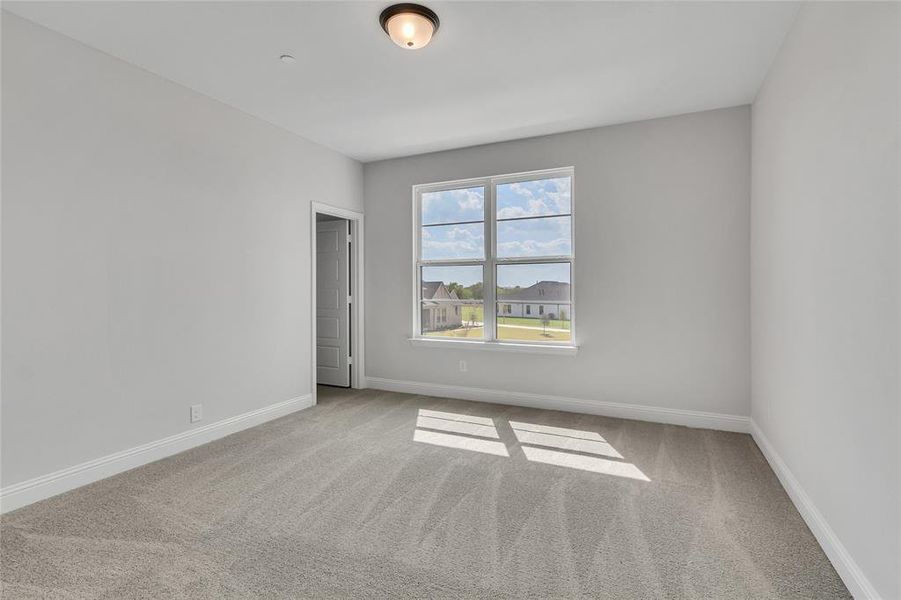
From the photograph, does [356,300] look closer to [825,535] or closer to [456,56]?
[456,56]

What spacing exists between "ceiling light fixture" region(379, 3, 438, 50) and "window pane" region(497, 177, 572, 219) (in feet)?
7.40

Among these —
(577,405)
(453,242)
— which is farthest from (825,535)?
(453,242)

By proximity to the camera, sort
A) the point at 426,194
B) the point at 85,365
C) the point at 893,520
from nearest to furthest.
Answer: the point at 893,520 < the point at 85,365 < the point at 426,194

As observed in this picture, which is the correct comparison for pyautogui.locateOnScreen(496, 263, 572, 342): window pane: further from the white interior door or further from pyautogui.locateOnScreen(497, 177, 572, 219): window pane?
the white interior door

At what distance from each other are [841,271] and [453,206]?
364cm

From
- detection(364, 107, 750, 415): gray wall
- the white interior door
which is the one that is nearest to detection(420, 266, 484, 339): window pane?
detection(364, 107, 750, 415): gray wall

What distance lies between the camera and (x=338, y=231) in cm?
533

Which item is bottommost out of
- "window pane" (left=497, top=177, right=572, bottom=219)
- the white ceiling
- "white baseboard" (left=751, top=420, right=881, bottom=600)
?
"white baseboard" (left=751, top=420, right=881, bottom=600)

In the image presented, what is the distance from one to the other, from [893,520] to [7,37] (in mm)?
4536

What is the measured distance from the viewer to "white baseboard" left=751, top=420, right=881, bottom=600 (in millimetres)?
1671

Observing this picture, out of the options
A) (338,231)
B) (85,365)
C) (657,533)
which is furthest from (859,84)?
(338,231)

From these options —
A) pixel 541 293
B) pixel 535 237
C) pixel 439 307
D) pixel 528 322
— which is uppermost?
pixel 535 237

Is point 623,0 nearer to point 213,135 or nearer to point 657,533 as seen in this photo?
point 657,533

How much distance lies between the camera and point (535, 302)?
455 cm
